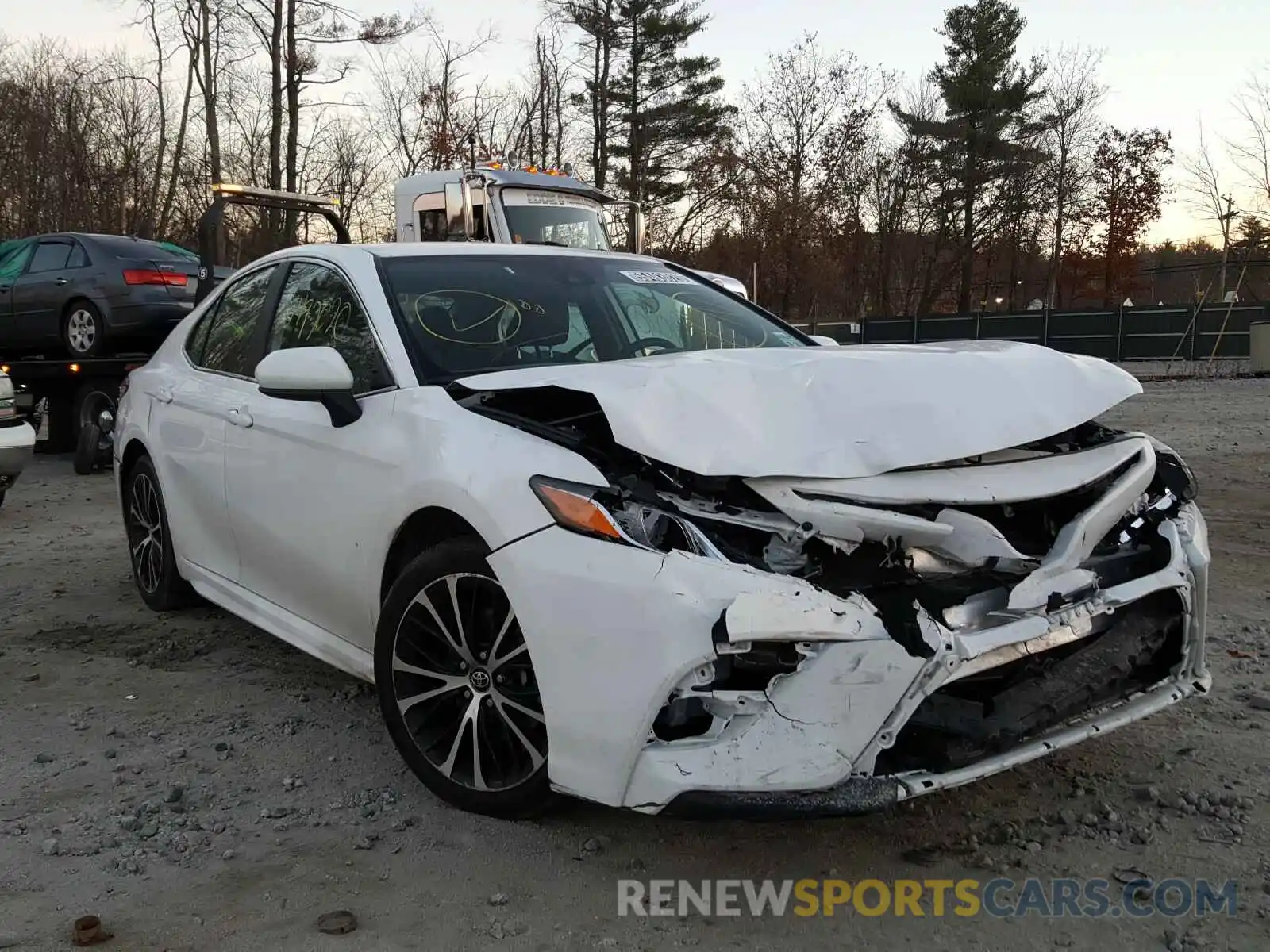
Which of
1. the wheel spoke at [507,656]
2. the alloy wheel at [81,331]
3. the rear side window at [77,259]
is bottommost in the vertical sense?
the wheel spoke at [507,656]

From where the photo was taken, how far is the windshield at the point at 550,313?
3.30m

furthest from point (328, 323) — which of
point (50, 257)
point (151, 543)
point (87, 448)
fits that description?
point (50, 257)

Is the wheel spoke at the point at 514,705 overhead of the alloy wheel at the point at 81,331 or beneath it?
beneath

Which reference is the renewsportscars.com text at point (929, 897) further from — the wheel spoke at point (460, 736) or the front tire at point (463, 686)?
the wheel spoke at point (460, 736)

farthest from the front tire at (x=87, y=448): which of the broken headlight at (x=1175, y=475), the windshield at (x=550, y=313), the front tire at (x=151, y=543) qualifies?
the broken headlight at (x=1175, y=475)

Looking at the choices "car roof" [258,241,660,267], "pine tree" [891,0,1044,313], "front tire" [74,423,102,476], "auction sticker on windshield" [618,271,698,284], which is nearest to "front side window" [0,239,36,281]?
"front tire" [74,423,102,476]

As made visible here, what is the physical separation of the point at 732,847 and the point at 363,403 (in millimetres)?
1693

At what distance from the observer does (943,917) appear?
91.4 inches

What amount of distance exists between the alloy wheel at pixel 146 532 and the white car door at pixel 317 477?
3.62 ft

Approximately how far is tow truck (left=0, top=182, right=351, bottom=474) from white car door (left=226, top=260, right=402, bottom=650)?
5.74m

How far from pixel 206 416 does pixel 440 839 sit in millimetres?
2141

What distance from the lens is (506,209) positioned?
10.5 m

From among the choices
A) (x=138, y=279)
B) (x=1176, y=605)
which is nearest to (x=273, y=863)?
(x=1176, y=605)

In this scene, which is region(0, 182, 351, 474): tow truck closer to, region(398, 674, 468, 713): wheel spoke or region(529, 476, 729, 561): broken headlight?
region(398, 674, 468, 713): wheel spoke
